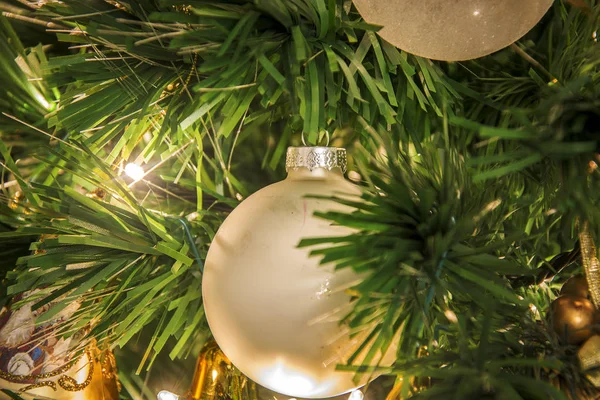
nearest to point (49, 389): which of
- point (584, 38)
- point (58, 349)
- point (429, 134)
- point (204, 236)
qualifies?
point (58, 349)

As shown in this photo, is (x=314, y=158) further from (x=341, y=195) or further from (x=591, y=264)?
(x=591, y=264)

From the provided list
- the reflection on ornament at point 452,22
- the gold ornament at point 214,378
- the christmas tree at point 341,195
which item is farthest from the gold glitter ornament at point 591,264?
the gold ornament at point 214,378

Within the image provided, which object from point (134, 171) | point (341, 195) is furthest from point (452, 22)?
point (134, 171)

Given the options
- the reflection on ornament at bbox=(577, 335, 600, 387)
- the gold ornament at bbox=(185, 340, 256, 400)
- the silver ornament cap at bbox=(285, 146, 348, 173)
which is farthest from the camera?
the gold ornament at bbox=(185, 340, 256, 400)

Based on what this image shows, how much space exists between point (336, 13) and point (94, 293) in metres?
0.24

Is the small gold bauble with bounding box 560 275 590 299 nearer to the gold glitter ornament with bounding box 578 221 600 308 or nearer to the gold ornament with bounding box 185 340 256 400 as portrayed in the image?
the gold glitter ornament with bounding box 578 221 600 308

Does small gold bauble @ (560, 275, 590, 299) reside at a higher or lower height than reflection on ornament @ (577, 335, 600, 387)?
higher

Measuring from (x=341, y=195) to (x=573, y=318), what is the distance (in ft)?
0.42

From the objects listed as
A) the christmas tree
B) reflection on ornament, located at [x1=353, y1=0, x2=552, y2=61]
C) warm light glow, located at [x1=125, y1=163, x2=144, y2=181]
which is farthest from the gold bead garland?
reflection on ornament, located at [x1=353, y1=0, x2=552, y2=61]

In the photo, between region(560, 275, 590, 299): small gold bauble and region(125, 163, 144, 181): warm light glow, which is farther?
region(125, 163, 144, 181): warm light glow

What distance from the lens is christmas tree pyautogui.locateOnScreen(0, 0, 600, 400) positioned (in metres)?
0.27

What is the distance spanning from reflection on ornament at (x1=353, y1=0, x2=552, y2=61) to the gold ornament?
11.1 inches

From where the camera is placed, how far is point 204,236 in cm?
45

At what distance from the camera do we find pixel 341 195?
13.5 inches
